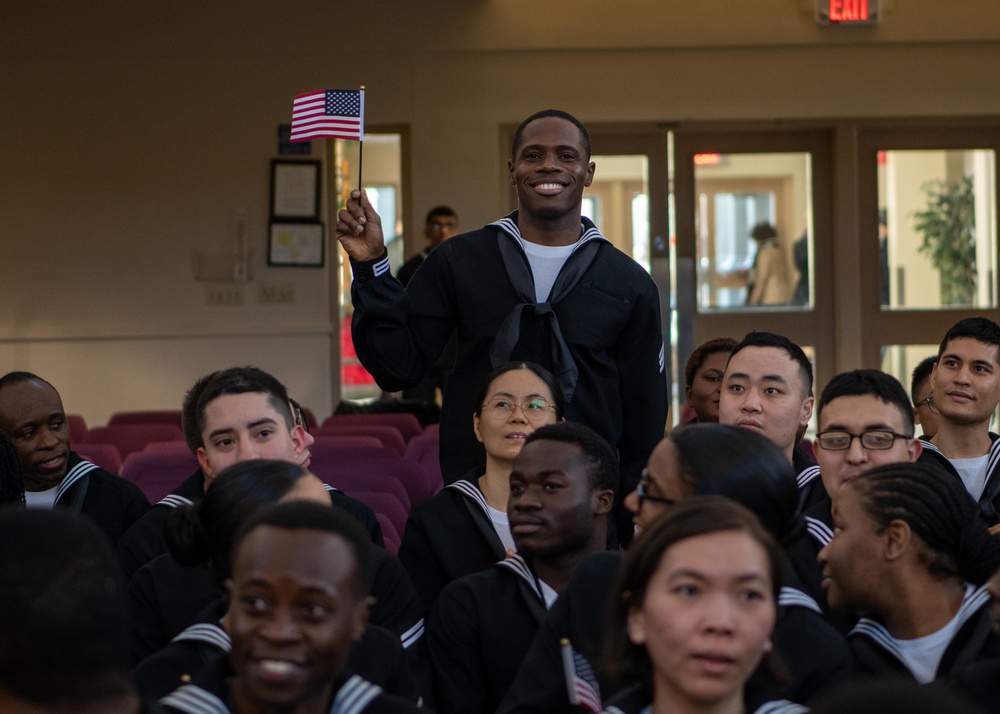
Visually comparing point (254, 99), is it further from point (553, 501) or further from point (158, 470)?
point (553, 501)

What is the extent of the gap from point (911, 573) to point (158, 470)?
2686 millimetres

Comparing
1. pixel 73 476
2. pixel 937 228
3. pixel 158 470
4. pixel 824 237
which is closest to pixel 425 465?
pixel 158 470

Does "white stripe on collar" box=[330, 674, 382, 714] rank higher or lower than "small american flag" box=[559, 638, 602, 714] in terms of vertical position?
higher

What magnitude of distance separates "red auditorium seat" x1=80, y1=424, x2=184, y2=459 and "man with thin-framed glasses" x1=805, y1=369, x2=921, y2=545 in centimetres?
320

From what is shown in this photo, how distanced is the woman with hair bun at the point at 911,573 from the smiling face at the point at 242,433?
1.27m

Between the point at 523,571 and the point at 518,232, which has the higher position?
the point at 518,232

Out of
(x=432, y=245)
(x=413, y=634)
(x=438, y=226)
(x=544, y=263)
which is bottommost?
(x=413, y=634)

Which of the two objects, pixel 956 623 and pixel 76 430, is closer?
pixel 956 623

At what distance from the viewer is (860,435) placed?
294 centimetres

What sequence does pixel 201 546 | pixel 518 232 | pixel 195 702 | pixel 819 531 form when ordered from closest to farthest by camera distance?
pixel 195 702 < pixel 201 546 < pixel 819 531 < pixel 518 232

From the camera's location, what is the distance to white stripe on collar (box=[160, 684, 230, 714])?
6.05 ft

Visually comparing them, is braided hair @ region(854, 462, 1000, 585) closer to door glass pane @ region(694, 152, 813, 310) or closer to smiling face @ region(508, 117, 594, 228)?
smiling face @ region(508, 117, 594, 228)

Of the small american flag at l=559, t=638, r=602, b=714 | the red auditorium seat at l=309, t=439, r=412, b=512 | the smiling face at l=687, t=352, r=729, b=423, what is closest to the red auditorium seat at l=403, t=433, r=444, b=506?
the red auditorium seat at l=309, t=439, r=412, b=512

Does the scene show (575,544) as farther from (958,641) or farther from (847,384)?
(847,384)
